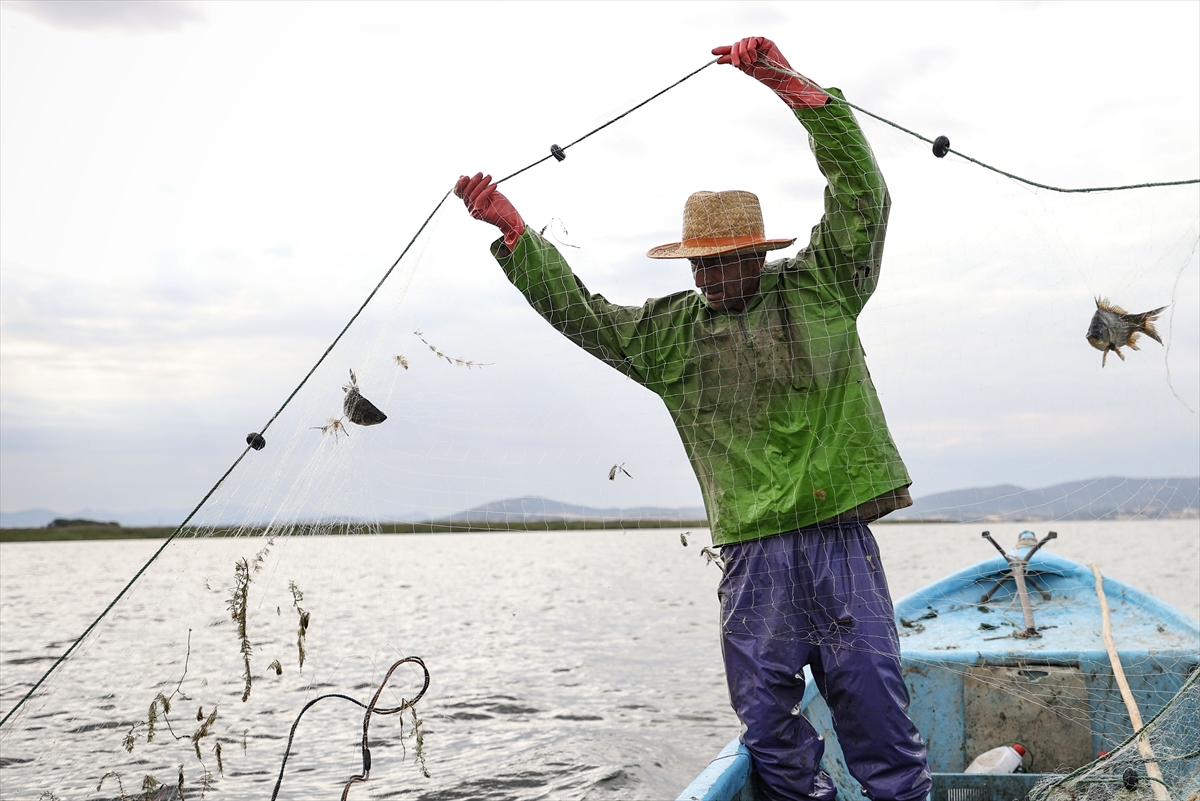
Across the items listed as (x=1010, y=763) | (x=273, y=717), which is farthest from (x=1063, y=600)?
(x=273, y=717)

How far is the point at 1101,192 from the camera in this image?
2654 mm

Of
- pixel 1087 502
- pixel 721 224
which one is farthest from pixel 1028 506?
pixel 721 224

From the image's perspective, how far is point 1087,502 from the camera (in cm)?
284

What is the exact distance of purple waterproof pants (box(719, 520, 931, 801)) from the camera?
2.71 metres

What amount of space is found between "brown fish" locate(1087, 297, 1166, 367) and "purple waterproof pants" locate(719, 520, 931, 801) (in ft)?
3.19

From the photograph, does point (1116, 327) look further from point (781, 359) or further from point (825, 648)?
point (825, 648)

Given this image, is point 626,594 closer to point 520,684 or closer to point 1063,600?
point 520,684

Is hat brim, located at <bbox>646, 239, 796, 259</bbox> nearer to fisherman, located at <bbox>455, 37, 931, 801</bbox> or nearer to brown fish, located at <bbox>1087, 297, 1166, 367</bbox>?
fisherman, located at <bbox>455, 37, 931, 801</bbox>

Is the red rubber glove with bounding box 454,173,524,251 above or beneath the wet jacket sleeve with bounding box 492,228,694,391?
above

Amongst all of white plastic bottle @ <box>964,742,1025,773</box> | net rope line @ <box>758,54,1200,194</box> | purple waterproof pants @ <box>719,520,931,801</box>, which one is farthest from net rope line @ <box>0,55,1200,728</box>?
white plastic bottle @ <box>964,742,1025,773</box>

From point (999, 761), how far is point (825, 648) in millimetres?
1767

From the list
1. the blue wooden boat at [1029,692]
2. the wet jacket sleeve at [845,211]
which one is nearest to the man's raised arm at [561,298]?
the wet jacket sleeve at [845,211]

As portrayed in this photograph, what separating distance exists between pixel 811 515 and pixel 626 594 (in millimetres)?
17244

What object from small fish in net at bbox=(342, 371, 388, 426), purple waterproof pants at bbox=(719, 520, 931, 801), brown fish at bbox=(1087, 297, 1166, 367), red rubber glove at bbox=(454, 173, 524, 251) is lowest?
purple waterproof pants at bbox=(719, 520, 931, 801)
